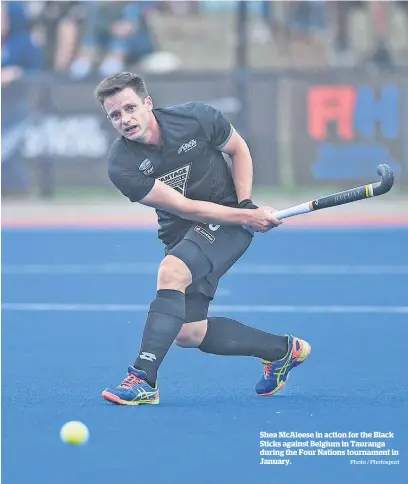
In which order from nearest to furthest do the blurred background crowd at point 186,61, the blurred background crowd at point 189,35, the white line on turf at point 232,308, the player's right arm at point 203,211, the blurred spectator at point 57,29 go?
the player's right arm at point 203,211 < the white line on turf at point 232,308 < the blurred background crowd at point 186,61 < the blurred background crowd at point 189,35 < the blurred spectator at point 57,29

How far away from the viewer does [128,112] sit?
5.49m

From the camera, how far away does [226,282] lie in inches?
387

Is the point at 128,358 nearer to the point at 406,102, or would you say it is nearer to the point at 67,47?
the point at 406,102

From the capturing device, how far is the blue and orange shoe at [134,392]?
18.0 feet

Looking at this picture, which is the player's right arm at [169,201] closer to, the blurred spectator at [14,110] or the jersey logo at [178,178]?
the jersey logo at [178,178]

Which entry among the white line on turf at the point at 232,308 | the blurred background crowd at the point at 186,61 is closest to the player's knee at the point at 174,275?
the white line on turf at the point at 232,308

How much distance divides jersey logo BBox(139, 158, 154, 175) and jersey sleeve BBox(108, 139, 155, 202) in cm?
3

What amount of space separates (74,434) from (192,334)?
1.14 m

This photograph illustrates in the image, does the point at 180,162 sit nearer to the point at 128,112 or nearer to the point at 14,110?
the point at 128,112

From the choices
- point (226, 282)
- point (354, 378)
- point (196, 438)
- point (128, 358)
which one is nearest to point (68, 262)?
point (226, 282)

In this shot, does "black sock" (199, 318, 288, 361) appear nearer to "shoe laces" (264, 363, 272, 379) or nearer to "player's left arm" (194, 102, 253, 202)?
"shoe laces" (264, 363, 272, 379)

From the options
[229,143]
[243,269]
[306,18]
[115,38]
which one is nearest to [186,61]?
[115,38]

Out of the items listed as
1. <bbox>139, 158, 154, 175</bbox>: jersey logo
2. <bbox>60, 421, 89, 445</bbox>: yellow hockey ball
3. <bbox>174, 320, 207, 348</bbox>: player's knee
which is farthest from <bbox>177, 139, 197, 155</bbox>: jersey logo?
<bbox>60, 421, 89, 445</bbox>: yellow hockey ball

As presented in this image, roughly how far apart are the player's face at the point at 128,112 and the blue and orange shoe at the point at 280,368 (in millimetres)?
1250
